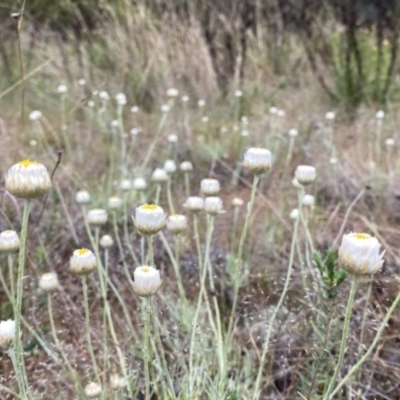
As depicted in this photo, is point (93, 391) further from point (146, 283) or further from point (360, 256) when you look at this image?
point (360, 256)

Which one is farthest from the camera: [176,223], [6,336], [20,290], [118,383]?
[176,223]

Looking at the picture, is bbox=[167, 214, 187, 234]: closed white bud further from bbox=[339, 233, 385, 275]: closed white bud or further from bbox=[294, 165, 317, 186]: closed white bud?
bbox=[339, 233, 385, 275]: closed white bud

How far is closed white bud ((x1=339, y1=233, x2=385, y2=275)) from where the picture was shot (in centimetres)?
65

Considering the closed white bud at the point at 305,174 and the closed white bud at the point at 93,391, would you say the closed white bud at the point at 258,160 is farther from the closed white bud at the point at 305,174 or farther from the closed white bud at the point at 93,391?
the closed white bud at the point at 93,391

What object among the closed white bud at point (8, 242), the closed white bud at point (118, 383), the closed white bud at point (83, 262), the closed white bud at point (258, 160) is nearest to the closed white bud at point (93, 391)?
the closed white bud at point (118, 383)

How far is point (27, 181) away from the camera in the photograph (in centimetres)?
67

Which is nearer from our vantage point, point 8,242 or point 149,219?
point 149,219

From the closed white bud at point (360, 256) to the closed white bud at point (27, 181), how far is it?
386 millimetres

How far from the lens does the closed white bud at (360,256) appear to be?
25.7 inches

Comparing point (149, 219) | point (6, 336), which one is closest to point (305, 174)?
point (149, 219)

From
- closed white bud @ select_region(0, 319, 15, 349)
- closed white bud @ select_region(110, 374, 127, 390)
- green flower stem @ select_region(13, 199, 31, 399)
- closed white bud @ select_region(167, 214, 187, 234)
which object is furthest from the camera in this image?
closed white bud @ select_region(167, 214, 187, 234)

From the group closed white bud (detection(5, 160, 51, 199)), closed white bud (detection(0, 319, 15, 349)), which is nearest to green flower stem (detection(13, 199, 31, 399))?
closed white bud (detection(5, 160, 51, 199))

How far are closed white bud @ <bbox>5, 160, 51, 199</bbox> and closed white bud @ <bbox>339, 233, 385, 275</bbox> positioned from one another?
1.27 feet

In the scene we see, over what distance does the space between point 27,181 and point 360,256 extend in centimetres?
42
